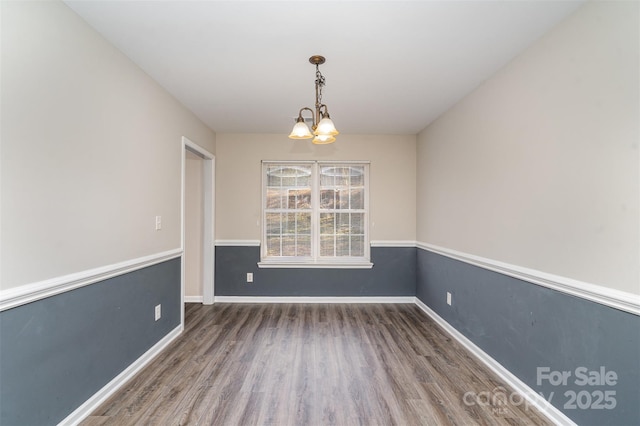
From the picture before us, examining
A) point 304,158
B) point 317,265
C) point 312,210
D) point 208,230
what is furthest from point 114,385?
point 304,158

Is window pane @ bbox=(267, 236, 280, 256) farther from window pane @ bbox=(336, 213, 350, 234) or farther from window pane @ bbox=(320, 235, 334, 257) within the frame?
window pane @ bbox=(336, 213, 350, 234)

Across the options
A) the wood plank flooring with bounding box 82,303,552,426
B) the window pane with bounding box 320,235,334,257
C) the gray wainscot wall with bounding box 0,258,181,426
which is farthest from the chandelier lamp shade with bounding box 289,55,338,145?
the window pane with bounding box 320,235,334,257

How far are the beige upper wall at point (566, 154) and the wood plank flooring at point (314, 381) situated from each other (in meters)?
1.03

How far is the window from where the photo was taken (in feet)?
14.3

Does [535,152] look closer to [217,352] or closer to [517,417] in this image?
[517,417]

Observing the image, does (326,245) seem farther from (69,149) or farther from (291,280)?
(69,149)

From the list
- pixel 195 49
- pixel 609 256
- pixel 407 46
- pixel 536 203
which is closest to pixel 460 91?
pixel 407 46

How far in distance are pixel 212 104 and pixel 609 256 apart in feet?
11.4

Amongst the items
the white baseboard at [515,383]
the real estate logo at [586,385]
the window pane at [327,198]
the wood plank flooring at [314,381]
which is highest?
the window pane at [327,198]

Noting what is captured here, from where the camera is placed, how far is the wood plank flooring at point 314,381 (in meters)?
1.85

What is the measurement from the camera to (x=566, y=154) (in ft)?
5.72

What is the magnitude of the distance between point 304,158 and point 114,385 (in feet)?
10.7

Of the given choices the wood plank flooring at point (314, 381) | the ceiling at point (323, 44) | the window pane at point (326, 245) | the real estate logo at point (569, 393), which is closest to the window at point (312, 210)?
the window pane at point (326, 245)

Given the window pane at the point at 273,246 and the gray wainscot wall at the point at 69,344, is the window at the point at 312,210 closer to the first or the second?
the window pane at the point at 273,246
